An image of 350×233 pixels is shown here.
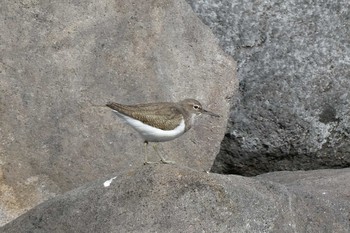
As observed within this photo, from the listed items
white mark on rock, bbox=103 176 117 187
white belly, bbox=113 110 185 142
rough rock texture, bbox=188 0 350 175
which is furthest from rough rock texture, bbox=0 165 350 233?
rough rock texture, bbox=188 0 350 175

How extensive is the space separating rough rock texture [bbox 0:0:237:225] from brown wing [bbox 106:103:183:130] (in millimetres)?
1076

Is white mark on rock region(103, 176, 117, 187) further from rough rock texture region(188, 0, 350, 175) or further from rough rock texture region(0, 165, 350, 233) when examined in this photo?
rough rock texture region(188, 0, 350, 175)

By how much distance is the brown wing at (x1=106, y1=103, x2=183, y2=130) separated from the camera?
27.4ft

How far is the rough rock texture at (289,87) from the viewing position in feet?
35.0

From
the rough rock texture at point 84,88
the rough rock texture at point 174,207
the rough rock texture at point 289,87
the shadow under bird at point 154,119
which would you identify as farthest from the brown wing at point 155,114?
the rough rock texture at point 289,87

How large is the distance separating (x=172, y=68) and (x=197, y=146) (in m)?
0.91

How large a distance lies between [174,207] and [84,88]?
8.94ft

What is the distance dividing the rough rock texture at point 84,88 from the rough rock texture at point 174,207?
158 centimetres

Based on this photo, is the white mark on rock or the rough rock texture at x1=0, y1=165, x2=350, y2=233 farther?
the white mark on rock

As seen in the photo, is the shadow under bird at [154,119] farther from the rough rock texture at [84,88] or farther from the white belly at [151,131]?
the rough rock texture at [84,88]

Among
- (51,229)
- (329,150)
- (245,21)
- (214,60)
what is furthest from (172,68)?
(51,229)

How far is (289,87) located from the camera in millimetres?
10703

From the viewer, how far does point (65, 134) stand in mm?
9367

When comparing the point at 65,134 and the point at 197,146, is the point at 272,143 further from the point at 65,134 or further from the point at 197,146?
the point at 65,134
